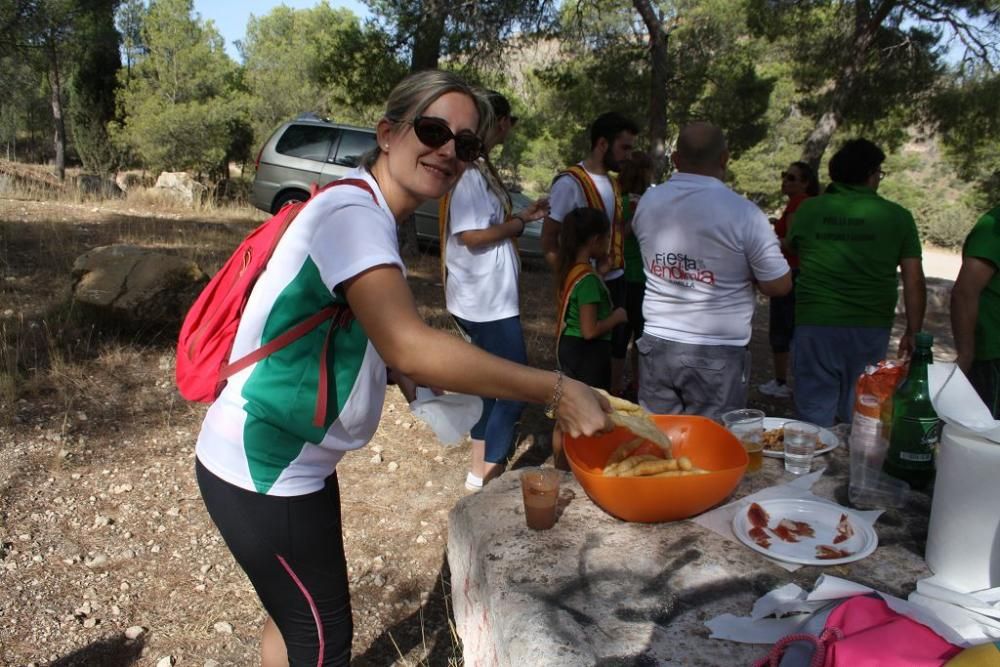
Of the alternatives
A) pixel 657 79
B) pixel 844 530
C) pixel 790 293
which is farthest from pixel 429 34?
pixel 844 530

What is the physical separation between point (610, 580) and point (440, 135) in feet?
3.41

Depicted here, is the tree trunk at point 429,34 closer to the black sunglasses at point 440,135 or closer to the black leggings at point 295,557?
the black sunglasses at point 440,135

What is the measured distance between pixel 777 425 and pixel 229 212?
12.0 meters

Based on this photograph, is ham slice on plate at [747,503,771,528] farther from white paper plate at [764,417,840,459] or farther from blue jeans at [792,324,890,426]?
blue jeans at [792,324,890,426]

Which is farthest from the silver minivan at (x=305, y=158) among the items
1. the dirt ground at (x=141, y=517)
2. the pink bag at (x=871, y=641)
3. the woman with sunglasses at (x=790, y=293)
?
the pink bag at (x=871, y=641)

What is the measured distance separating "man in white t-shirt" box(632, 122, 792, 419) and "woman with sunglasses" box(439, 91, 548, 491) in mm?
633

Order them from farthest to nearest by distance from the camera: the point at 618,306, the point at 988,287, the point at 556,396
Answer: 1. the point at 618,306
2. the point at 988,287
3. the point at 556,396

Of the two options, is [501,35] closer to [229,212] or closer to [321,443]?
[229,212]

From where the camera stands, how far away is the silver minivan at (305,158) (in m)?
10.9

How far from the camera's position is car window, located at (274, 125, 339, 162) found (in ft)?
36.2

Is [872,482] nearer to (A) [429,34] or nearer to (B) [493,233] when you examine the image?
(B) [493,233]

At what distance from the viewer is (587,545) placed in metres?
1.79

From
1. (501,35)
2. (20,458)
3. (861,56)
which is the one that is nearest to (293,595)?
(20,458)

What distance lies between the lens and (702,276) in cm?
321
